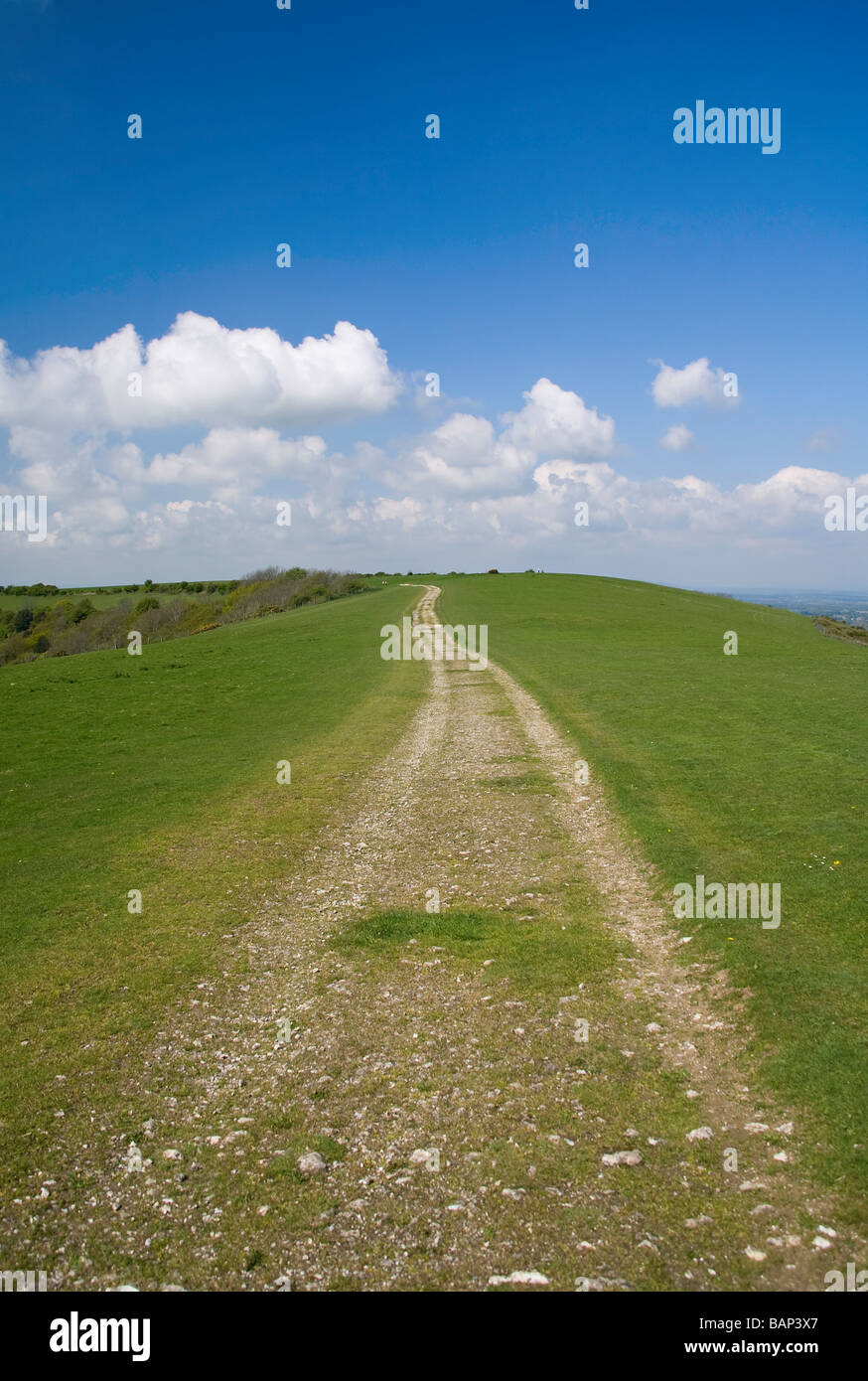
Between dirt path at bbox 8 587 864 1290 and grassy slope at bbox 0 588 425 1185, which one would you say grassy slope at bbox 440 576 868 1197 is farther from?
grassy slope at bbox 0 588 425 1185

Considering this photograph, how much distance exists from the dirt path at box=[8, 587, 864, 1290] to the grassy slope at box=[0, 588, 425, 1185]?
0.85m

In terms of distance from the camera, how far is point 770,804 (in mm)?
Result: 14375

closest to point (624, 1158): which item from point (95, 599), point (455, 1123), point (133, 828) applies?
point (455, 1123)

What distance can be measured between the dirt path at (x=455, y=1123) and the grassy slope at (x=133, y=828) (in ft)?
2.80

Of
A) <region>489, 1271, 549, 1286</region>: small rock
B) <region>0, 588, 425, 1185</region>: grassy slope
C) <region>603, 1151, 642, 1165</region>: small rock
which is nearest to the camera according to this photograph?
<region>489, 1271, 549, 1286</region>: small rock

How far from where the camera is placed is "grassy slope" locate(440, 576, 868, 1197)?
687 centimetres

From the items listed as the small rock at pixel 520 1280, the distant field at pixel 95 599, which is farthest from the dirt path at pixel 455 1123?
the distant field at pixel 95 599

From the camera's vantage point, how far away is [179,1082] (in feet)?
22.7

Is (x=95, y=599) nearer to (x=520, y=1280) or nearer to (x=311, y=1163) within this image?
(x=311, y=1163)

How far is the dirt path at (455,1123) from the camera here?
4.91 metres

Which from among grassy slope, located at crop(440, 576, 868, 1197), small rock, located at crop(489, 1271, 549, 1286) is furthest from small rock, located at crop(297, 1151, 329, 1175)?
grassy slope, located at crop(440, 576, 868, 1197)
